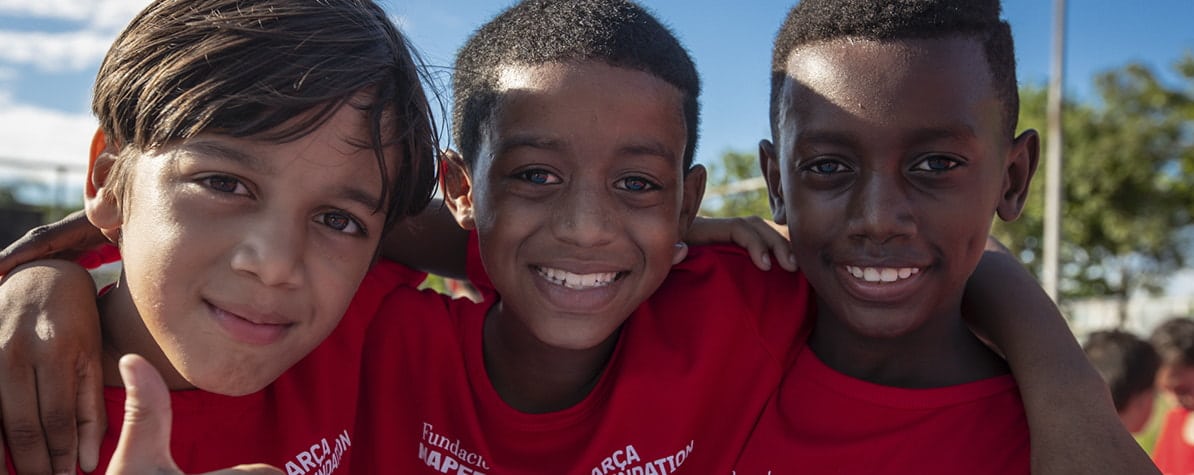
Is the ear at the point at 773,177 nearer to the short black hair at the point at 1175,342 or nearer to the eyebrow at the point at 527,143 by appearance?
the eyebrow at the point at 527,143

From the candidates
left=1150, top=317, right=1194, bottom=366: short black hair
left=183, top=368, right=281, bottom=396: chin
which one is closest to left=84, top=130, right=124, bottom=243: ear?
left=183, top=368, right=281, bottom=396: chin

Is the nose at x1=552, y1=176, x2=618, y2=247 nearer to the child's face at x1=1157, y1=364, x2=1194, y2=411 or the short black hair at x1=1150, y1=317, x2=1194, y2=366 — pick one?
the child's face at x1=1157, y1=364, x2=1194, y2=411

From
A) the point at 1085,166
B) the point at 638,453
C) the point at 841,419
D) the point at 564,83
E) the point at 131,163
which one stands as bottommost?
the point at 1085,166

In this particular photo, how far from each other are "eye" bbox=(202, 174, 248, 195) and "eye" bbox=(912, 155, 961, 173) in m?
1.42

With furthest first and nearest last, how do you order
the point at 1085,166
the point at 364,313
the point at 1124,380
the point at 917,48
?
the point at 1085,166, the point at 1124,380, the point at 364,313, the point at 917,48

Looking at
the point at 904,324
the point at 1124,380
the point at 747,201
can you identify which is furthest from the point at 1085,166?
the point at 904,324

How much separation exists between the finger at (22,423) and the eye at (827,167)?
1672 mm

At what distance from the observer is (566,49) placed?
2121mm

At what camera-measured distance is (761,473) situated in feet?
6.89

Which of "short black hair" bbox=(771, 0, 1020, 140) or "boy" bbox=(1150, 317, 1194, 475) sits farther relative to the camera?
"boy" bbox=(1150, 317, 1194, 475)

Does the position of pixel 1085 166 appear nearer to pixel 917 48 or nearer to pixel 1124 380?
pixel 1124 380

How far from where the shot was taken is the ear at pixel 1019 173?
2.22 meters

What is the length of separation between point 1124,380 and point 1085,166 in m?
28.6

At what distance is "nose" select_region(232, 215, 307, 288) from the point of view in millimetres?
1561
